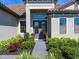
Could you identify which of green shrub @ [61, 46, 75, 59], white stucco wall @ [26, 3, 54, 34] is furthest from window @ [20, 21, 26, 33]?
green shrub @ [61, 46, 75, 59]

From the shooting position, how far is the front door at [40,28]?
35.9 m

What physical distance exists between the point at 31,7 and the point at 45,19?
3.06 m

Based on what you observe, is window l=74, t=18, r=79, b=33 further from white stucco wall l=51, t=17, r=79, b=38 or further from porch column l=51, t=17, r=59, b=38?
porch column l=51, t=17, r=59, b=38

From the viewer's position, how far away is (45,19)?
117 ft

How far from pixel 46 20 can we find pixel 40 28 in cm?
140

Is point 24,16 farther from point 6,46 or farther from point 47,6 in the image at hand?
point 6,46

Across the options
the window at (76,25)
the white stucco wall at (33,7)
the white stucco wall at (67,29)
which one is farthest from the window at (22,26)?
A: the window at (76,25)

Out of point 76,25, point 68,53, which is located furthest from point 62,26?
point 68,53

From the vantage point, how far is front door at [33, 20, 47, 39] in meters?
35.9

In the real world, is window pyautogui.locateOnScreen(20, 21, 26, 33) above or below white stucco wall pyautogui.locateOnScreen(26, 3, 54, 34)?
below

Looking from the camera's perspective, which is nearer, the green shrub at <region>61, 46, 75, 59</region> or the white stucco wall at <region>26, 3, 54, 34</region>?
the green shrub at <region>61, 46, 75, 59</region>

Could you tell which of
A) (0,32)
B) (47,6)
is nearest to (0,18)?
(0,32)

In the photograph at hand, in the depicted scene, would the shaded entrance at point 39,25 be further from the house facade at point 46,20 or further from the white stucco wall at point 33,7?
the white stucco wall at point 33,7

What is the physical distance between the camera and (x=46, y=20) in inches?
1409
